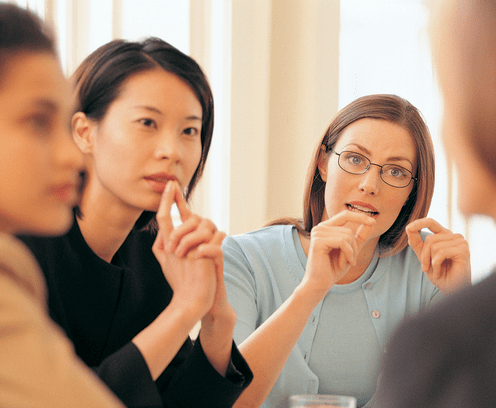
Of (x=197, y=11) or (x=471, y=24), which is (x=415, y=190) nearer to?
(x=471, y=24)

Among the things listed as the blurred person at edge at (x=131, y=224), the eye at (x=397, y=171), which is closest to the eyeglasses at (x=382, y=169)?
the eye at (x=397, y=171)

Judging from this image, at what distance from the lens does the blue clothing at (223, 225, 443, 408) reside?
1.53 metres

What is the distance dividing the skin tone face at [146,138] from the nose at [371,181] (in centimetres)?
68

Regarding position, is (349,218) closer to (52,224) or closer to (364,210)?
(364,210)

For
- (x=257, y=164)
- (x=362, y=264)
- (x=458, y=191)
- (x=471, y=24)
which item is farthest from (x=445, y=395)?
(x=257, y=164)

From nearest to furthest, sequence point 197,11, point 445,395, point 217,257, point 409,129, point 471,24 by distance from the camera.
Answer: point 445,395 → point 471,24 → point 217,257 → point 409,129 → point 197,11

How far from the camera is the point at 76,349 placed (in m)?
1.06

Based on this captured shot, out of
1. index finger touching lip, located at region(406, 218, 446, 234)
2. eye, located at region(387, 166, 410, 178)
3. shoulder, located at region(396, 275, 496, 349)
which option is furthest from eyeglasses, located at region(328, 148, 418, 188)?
shoulder, located at region(396, 275, 496, 349)

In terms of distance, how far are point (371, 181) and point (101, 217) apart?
0.84 meters

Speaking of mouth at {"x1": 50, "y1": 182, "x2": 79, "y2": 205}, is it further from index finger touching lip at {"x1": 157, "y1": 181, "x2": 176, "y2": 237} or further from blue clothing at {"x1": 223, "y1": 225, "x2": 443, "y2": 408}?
blue clothing at {"x1": 223, "y1": 225, "x2": 443, "y2": 408}

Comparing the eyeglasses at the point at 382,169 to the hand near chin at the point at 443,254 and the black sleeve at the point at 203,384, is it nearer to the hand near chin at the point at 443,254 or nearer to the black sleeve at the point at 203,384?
the hand near chin at the point at 443,254

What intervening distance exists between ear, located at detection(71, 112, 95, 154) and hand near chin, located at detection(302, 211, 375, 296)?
0.63 metres

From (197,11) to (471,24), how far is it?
7.94 feet

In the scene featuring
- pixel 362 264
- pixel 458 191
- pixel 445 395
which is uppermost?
pixel 458 191
